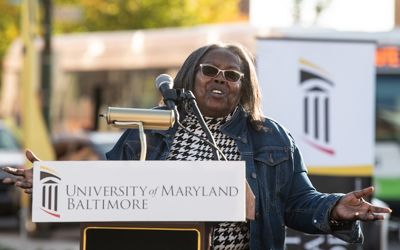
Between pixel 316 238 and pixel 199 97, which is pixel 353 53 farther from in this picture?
pixel 199 97

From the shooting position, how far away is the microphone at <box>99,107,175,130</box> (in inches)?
103

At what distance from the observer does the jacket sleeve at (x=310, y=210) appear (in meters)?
3.02

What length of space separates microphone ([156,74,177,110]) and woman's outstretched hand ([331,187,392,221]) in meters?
0.80

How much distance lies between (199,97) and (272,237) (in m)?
0.72

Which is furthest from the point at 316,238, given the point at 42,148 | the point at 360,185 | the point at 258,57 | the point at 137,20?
the point at 137,20

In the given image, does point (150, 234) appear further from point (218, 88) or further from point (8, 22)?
point (8, 22)

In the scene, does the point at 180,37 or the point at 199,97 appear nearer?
the point at 199,97

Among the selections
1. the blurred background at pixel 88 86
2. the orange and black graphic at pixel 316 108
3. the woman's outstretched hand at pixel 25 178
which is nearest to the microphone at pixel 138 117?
the woman's outstretched hand at pixel 25 178

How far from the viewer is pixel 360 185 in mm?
5602

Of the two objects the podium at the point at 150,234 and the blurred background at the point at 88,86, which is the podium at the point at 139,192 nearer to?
the podium at the point at 150,234

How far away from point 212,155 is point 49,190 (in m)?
0.92

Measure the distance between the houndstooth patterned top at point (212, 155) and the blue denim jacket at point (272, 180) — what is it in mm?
37

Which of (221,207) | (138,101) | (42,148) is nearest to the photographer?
(221,207)

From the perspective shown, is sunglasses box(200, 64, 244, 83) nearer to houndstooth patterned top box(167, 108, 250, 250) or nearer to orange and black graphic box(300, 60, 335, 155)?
houndstooth patterned top box(167, 108, 250, 250)
